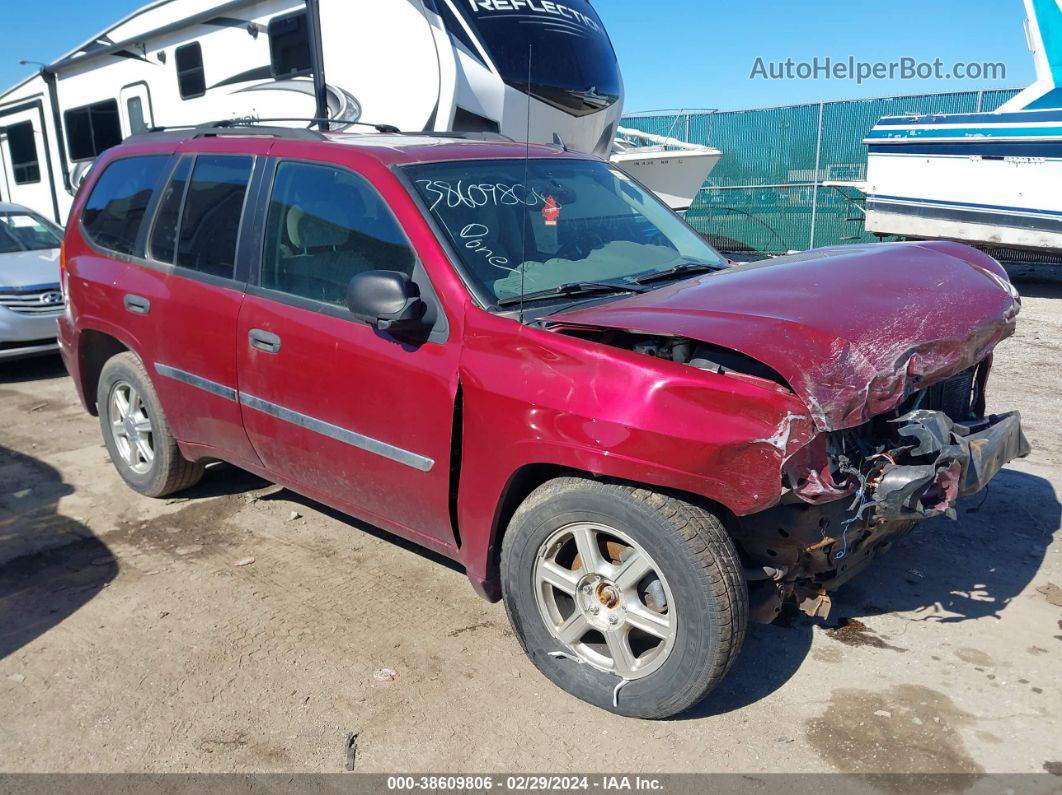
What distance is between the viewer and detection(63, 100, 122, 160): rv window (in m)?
10.9

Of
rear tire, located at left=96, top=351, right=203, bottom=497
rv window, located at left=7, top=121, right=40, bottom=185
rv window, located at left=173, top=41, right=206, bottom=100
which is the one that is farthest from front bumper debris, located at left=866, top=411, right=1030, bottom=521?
rv window, located at left=7, top=121, right=40, bottom=185

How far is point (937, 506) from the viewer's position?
2840 mm

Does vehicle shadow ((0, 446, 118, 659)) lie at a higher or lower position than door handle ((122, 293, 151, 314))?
lower

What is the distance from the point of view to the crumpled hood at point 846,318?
2.63m

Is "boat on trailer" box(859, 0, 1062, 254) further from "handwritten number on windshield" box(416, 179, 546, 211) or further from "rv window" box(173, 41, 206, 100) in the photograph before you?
"handwritten number on windshield" box(416, 179, 546, 211)

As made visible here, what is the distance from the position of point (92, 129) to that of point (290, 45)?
14.5ft

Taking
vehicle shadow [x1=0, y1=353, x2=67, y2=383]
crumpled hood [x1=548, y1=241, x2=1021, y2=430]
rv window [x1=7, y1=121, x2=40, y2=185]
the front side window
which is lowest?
vehicle shadow [x1=0, y1=353, x2=67, y2=383]

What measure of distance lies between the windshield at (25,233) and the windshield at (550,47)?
5.05 meters

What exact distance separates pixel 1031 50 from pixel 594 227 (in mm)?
11502

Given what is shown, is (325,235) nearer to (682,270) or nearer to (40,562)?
(682,270)

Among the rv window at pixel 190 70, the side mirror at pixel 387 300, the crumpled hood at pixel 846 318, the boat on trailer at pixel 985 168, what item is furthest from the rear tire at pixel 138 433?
the boat on trailer at pixel 985 168

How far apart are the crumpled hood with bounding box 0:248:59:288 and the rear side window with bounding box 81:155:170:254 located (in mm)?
3712

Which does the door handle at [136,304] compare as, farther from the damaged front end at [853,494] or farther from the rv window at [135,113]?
the rv window at [135,113]

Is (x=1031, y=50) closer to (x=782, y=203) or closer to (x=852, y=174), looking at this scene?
(x=852, y=174)
